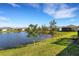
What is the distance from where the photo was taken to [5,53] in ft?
9.99

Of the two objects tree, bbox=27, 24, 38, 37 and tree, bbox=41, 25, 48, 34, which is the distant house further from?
tree, bbox=27, 24, 38, 37

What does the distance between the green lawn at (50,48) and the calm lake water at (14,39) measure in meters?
0.06

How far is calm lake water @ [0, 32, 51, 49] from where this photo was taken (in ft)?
10.1

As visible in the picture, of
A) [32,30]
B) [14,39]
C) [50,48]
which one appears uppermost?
[32,30]

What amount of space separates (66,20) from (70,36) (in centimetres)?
23

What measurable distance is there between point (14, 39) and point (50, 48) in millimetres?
524

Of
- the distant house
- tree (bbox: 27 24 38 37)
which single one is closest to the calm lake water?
tree (bbox: 27 24 38 37)

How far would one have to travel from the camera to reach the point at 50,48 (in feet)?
10.2

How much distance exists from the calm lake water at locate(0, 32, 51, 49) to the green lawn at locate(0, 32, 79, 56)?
0.20ft

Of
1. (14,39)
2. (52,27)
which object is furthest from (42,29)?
(14,39)

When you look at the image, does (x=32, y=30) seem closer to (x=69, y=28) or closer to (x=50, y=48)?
(x=50, y=48)

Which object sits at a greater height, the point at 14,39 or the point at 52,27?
the point at 52,27

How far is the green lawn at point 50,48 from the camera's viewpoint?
120 inches

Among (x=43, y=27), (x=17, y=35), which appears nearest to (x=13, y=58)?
(x=17, y=35)
